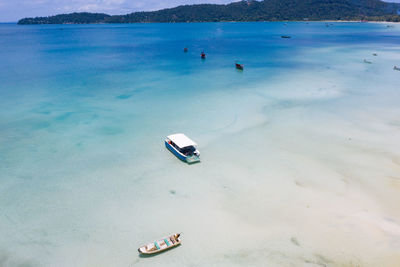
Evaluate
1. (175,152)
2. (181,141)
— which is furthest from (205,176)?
(181,141)

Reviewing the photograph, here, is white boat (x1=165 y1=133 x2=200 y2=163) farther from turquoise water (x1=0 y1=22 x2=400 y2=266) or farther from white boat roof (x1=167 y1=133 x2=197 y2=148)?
turquoise water (x1=0 y1=22 x2=400 y2=266)

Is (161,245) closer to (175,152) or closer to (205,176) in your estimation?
(205,176)

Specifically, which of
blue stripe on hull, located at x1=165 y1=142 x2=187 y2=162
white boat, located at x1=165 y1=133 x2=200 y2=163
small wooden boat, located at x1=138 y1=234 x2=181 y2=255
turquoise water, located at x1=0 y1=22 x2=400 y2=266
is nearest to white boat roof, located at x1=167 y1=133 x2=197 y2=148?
white boat, located at x1=165 y1=133 x2=200 y2=163

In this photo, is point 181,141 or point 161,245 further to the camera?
point 181,141

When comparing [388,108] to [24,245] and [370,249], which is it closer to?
[370,249]

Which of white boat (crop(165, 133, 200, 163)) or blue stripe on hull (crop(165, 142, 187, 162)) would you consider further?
blue stripe on hull (crop(165, 142, 187, 162))

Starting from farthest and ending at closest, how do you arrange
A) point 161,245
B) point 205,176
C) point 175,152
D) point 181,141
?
point 175,152, point 181,141, point 205,176, point 161,245

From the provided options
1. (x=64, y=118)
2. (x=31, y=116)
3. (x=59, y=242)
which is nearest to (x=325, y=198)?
(x=59, y=242)
